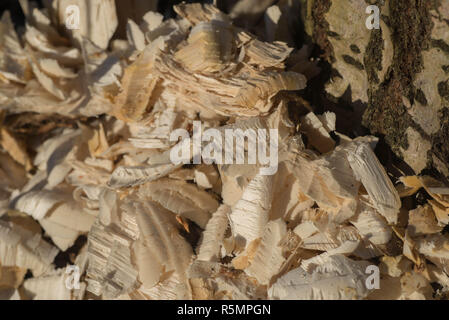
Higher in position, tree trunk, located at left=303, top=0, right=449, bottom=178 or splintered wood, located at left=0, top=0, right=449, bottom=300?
tree trunk, located at left=303, top=0, right=449, bottom=178

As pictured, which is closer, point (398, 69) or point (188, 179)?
point (398, 69)

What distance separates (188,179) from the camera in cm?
91

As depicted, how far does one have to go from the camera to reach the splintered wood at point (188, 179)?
0.78 m

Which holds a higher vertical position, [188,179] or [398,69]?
[398,69]

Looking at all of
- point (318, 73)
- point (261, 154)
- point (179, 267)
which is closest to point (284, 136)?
point (261, 154)

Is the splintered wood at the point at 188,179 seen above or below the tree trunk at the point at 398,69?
below

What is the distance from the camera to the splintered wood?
777 mm

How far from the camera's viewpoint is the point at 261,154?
2.68ft

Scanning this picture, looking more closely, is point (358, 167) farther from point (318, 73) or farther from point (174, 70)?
point (174, 70)

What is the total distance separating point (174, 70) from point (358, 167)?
0.36 meters

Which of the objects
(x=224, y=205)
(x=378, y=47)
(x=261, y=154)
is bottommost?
(x=224, y=205)
